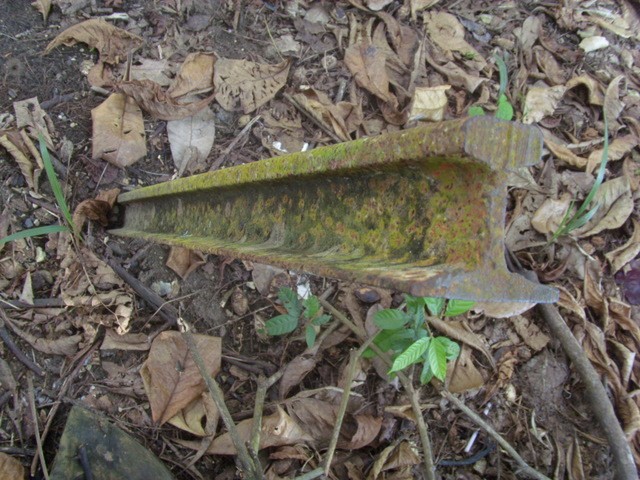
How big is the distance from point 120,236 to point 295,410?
1406mm

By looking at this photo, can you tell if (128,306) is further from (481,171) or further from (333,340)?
(481,171)

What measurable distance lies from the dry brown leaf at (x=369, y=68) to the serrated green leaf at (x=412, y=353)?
1.81 meters

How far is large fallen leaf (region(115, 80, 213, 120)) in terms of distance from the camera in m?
2.97

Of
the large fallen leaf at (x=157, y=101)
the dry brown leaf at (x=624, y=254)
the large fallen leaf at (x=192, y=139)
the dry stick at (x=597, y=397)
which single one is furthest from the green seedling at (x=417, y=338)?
the large fallen leaf at (x=157, y=101)

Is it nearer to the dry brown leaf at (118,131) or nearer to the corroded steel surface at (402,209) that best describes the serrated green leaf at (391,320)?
the corroded steel surface at (402,209)

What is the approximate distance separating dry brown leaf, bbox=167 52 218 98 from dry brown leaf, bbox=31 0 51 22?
0.90 meters

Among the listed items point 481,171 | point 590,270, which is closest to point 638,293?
point 590,270

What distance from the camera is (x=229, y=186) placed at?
1736 millimetres

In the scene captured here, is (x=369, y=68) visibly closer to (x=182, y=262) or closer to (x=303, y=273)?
(x=303, y=273)

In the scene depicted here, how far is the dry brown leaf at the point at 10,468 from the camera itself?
2254mm

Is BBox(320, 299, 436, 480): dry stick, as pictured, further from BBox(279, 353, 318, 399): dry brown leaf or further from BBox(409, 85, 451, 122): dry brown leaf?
BBox(409, 85, 451, 122): dry brown leaf

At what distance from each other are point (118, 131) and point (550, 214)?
273cm

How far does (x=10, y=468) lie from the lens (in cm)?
228

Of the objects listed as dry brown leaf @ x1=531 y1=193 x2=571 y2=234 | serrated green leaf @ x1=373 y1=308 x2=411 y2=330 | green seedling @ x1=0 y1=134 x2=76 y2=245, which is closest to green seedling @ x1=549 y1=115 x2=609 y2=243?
dry brown leaf @ x1=531 y1=193 x2=571 y2=234
